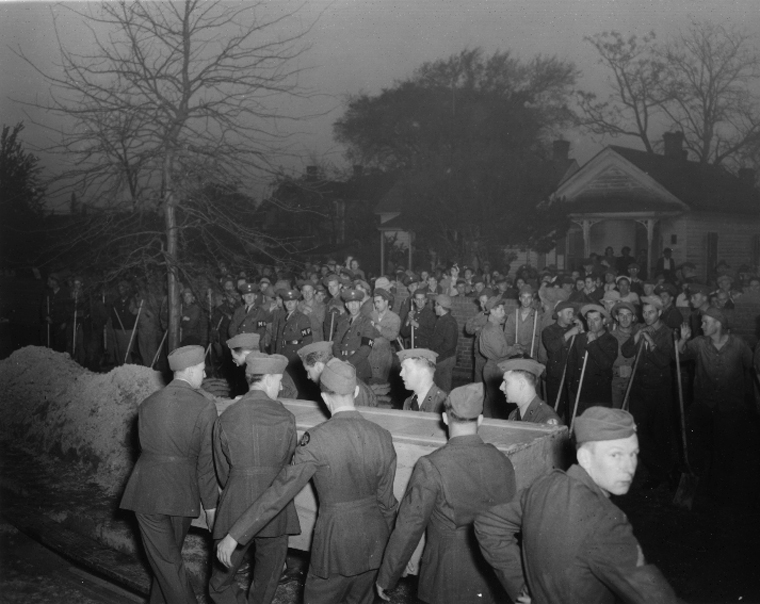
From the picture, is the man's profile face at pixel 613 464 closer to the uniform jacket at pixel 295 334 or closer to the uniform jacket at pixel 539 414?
the uniform jacket at pixel 539 414

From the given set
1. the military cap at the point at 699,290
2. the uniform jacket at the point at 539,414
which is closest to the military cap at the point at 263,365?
the uniform jacket at the point at 539,414

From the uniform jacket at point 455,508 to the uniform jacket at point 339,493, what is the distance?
1.21 ft

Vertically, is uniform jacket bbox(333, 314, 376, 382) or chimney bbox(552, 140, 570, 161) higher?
chimney bbox(552, 140, 570, 161)

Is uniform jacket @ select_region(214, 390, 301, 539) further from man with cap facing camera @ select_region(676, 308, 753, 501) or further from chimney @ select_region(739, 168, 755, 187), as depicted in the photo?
chimney @ select_region(739, 168, 755, 187)

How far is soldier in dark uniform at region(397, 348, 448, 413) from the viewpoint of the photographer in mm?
5836

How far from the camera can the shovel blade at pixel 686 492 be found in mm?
6828

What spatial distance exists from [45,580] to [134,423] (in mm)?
2035

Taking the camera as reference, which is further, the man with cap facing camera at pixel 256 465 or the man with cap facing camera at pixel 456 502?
the man with cap facing camera at pixel 256 465

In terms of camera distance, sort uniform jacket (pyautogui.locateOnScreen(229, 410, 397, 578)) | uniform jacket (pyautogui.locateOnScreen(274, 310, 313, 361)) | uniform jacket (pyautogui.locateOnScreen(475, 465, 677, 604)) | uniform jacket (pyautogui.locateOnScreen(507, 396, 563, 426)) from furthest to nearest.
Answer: uniform jacket (pyautogui.locateOnScreen(274, 310, 313, 361)) → uniform jacket (pyautogui.locateOnScreen(507, 396, 563, 426)) → uniform jacket (pyautogui.locateOnScreen(229, 410, 397, 578)) → uniform jacket (pyautogui.locateOnScreen(475, 465, 677, 604))

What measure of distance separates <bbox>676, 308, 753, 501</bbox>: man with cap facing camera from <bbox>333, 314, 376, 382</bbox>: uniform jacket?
3.58m

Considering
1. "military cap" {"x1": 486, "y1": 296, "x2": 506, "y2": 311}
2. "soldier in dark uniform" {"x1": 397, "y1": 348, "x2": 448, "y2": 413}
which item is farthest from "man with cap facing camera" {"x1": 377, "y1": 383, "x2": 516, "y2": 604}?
"military cap" {"x1": 486, "y1": 296, "x2": 506, "y2": 311}

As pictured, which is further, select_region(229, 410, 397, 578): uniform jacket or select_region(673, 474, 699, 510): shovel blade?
select_region(673, 474, 699, 510): shovel blade

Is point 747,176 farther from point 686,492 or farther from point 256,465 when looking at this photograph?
point 256,465

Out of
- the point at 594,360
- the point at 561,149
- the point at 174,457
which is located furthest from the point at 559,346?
the point at 561,149
